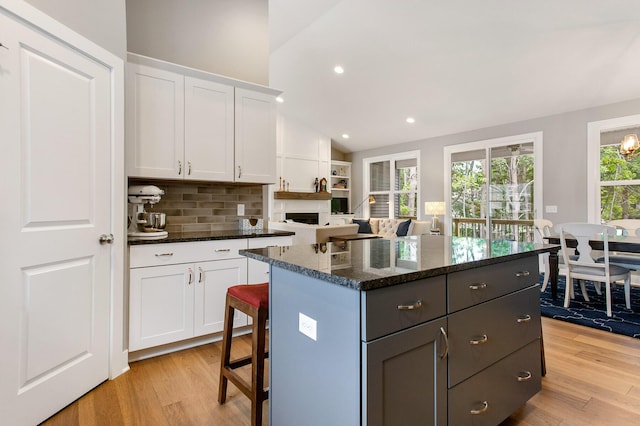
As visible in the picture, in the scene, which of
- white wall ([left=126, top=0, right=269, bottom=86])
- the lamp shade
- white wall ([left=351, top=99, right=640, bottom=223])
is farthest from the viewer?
the lamp shade

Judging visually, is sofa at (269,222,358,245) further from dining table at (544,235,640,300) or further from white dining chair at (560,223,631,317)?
white dining chair at (560,223,631,317)

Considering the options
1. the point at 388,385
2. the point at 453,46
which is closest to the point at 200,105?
the point at 388,385

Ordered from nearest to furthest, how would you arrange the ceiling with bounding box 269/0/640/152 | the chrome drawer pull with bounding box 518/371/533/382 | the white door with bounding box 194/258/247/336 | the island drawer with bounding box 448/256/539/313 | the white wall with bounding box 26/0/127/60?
the island drawer with bounding box 448/256/539/313, the chrome drawer pull with bounding box 518/371/533/382, the white wall with bounding box 26/0/127/60, the white door with bounding box 194/258/247/336, the ceiling with bounding box 269/0/640/152

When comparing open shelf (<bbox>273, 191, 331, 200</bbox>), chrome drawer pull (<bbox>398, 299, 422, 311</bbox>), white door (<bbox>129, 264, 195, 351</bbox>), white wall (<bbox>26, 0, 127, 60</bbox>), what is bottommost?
white door (<bbox>129, 264, 195, 351</bbox>)

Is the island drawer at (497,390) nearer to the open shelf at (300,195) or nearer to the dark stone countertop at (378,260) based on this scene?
the dark stone countertop at (378,260)

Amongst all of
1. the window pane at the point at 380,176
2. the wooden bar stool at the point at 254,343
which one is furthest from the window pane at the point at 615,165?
the wooden bar stool at the point at 254,343

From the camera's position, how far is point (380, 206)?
345 inches

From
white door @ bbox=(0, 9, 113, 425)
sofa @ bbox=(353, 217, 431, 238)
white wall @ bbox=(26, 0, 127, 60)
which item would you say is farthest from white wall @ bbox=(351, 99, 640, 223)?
white door @ bbox=(0, 9, 113, 425)

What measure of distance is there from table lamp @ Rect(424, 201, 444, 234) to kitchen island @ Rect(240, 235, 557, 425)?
519 cm

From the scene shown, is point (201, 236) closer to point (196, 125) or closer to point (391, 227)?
point (196, 125)

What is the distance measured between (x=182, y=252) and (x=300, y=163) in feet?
19.5

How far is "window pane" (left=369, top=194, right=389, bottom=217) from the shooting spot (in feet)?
28.2

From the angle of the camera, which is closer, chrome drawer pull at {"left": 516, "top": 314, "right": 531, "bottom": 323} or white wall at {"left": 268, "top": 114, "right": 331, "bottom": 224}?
chrome drawer pull at {"left": 516, "top": 314, "right": 531, "bottom": 323}

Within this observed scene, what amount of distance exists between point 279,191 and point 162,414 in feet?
20.2
